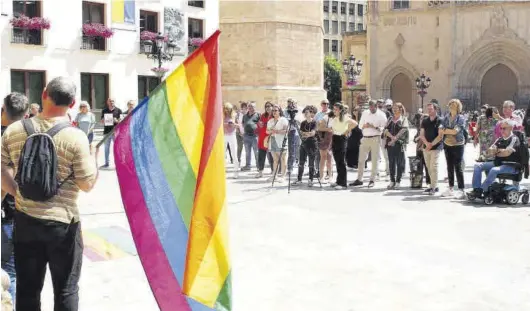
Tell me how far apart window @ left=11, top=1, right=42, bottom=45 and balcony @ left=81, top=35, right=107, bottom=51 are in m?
1.95

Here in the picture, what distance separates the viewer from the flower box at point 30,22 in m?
25.9

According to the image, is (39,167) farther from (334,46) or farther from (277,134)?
(334,46)

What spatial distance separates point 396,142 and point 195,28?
886 inches

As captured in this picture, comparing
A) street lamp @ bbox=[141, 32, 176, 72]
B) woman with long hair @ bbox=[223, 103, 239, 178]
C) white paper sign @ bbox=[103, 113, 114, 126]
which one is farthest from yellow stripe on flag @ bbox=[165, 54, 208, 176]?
street lamp @ bbox=[141, 32, 176, 72]

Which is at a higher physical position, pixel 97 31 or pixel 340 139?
pixel 97 31

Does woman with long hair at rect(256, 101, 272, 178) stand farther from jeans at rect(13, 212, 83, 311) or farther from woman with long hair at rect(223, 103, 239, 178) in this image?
jeans at rect(13, 212, 83, 311)

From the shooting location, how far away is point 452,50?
41594mm

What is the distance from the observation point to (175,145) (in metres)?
3.96

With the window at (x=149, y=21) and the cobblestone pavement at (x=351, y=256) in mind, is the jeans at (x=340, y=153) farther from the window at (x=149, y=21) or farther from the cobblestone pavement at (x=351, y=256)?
the window at (x=149, y=21)

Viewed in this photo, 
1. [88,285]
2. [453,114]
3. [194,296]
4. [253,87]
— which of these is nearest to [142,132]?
[194,296]

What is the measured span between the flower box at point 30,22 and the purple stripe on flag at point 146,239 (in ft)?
79.2

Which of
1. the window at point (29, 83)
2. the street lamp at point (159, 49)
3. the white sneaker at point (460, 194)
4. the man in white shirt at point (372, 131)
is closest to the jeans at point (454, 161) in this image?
the white sneaker at point (460, 194)

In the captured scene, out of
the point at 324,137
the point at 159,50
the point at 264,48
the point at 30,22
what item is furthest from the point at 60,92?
the point at 264,48

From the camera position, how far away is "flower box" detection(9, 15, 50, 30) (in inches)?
1019
